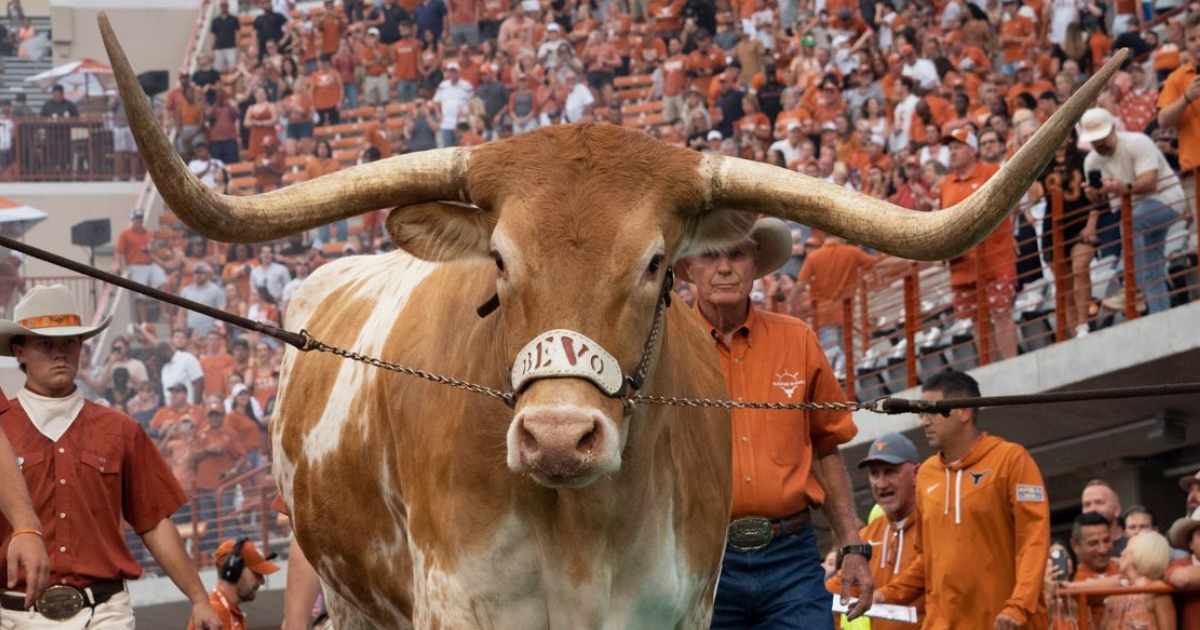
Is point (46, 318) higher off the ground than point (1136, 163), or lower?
lower

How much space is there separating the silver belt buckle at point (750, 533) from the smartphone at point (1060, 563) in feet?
13.9

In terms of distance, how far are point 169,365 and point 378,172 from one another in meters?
20.4

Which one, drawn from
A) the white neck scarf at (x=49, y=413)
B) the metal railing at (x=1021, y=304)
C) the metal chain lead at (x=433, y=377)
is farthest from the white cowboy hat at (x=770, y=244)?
the metal railing at (x=1021, y=304)

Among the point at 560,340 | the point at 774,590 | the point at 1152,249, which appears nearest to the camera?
the point at 560,340

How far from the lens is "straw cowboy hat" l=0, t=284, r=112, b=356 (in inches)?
286

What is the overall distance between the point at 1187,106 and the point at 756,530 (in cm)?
690

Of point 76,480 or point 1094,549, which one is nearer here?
point 76,480

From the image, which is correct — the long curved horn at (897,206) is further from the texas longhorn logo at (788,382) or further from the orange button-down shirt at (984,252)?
the orange button-down shirt at (984,252)

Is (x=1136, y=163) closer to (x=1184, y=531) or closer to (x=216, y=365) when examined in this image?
(x=1184, y=531)

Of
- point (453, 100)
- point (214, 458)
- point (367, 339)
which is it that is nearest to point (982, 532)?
point (367, 339)

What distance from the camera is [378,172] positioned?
5.56 m

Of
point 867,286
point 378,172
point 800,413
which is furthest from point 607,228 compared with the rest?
point 867,286

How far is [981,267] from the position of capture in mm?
14109

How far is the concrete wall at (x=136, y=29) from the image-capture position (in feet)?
124
